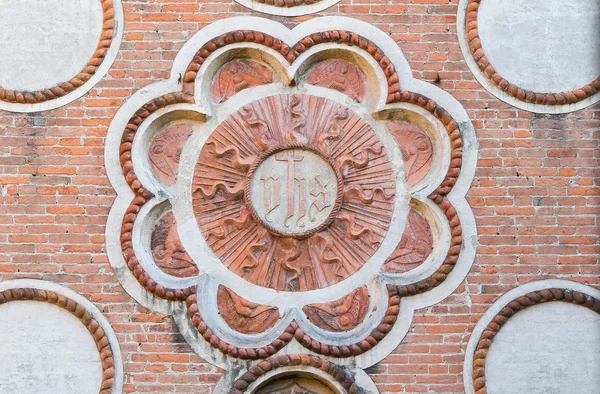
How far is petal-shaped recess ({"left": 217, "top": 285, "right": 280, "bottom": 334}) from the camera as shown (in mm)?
11328

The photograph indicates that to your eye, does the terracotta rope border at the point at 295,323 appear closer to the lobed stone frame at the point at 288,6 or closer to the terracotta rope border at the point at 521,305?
the lobed stone frame at the point at 288,6

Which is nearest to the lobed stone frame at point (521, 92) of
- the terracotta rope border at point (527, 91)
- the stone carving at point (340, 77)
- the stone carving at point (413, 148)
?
the terracotta rope border at point (527, 91)

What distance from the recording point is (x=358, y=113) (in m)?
11.8

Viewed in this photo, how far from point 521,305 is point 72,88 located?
139 inches

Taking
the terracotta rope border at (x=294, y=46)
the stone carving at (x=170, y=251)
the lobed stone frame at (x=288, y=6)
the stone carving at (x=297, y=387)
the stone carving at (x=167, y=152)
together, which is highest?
the lobed stone frame at (x=288, y=6)

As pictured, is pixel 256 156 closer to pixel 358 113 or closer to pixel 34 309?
pixel 358 113

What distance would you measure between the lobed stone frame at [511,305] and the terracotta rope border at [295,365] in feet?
2.62

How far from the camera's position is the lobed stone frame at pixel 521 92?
460 inches

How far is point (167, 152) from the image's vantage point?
11.7m

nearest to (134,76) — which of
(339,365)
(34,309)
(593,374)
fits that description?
(34,309)

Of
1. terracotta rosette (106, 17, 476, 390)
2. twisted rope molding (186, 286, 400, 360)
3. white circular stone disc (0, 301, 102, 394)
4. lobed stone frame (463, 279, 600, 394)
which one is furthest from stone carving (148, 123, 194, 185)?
lobed stone frame (463, 279, 600, 394)

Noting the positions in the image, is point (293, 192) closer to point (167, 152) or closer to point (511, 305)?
point (167, 152)

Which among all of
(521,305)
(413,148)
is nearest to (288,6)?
(413,148)

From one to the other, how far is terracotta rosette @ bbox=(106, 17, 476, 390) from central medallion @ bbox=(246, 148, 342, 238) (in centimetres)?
1
